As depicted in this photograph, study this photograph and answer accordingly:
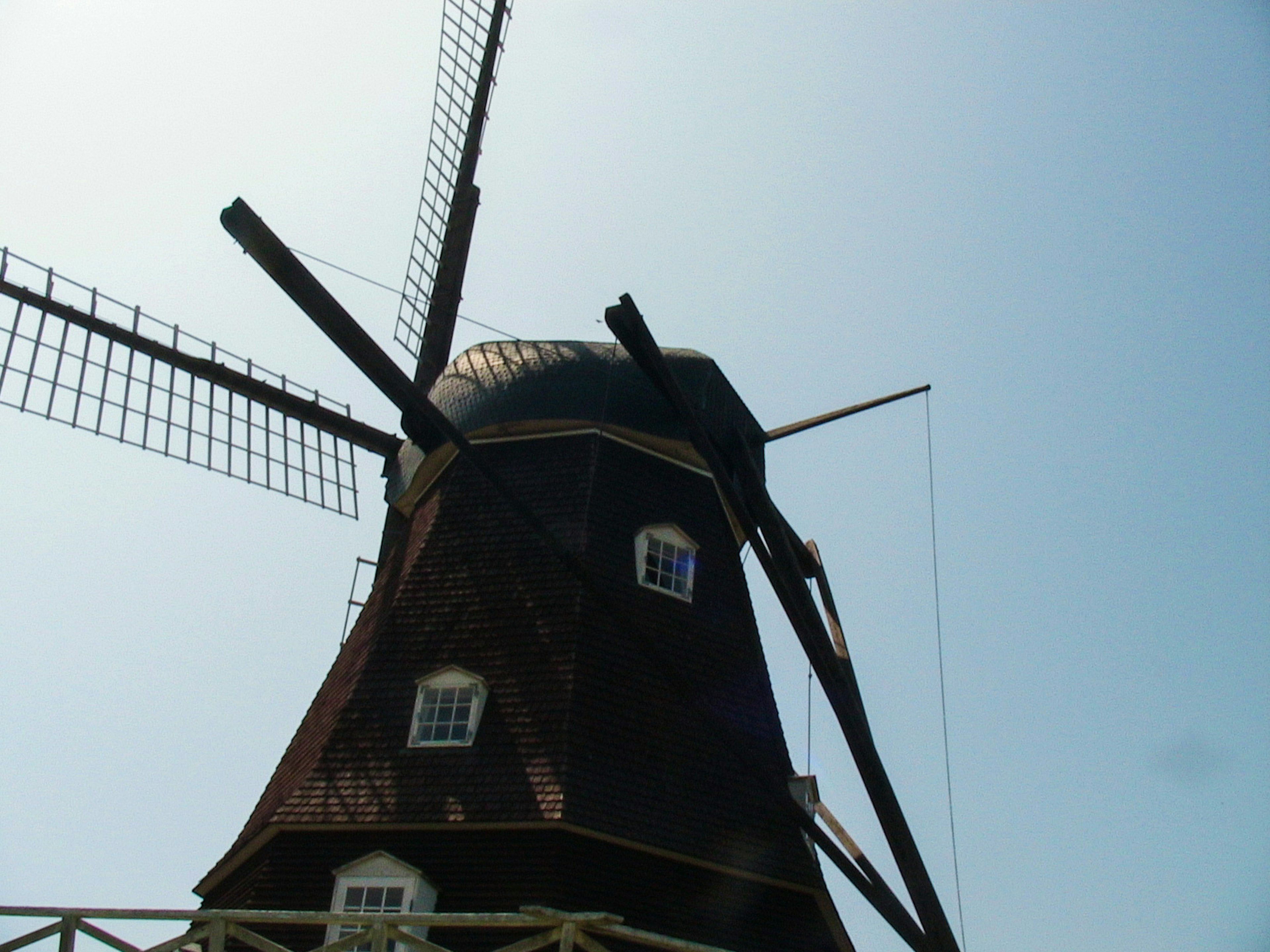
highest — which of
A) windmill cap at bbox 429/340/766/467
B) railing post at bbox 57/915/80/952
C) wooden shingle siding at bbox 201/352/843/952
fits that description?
windmill cap at bbox 429/340/766/467

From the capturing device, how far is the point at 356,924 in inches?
327

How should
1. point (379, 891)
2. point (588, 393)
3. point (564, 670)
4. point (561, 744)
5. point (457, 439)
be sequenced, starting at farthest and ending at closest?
point (588, 393)
point (457, 439)
point (564, 670)
point (561, 744)
point (379, 891)

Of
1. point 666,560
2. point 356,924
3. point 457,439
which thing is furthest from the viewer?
point 666,560

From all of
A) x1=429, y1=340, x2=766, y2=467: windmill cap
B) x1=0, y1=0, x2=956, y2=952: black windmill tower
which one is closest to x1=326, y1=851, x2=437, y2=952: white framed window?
x1=0, y1=0, x2=956, y2=952: black windmill tower

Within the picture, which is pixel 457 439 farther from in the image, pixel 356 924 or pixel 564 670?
pixel 356 924

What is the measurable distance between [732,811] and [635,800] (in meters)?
0.99

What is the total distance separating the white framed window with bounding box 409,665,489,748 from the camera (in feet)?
37.1

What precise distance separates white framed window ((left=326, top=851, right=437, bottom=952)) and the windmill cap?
4.63 meters

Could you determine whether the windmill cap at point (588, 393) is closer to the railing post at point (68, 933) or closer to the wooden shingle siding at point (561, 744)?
the wooden shingle siding at point (561, 744)

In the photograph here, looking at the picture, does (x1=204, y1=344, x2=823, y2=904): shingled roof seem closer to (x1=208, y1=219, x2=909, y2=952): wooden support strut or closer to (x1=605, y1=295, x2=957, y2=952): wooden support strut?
(x1=208, y1=219, x2=909, y2=952): wooden support strut

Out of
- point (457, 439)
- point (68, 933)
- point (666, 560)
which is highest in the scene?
point (457, 439)

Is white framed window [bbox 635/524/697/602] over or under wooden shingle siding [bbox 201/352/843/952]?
over

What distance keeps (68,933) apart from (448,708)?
3.76 meters

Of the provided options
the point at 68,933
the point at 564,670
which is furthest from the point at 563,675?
the point at 68,933
